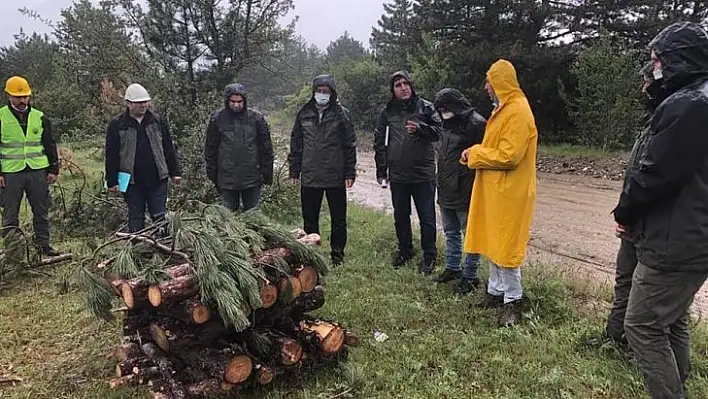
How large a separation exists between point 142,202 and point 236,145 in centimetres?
113

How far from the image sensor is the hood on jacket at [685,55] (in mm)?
2547

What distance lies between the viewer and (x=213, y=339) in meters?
3.28

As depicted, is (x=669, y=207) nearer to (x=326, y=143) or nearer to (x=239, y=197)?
(x=326, y=143)

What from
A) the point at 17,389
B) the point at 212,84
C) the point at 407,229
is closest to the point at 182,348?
the point at 17,389

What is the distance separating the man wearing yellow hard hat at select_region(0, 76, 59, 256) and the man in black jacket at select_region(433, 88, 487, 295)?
4129 mm

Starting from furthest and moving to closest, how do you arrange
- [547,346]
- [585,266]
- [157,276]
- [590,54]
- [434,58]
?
[434,58], [590,54], [585,266], [547,346], [157,276]

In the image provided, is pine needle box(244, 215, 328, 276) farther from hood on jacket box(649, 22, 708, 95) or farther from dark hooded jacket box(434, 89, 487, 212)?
hood on jacket box(649, 22, 708, 95)

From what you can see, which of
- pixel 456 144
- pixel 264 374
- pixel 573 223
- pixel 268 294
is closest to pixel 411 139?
pixel 456 144

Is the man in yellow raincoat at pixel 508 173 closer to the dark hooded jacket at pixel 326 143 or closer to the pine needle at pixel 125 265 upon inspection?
the dark hooded jacket at pixel 326 143

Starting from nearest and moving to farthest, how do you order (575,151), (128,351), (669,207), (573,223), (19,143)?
1. (669,207)
2. (128,351)
3. (19,143)
4. (573,223)
5. (575,151)

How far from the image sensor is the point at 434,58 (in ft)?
62.2

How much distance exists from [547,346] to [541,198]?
24.6 ft

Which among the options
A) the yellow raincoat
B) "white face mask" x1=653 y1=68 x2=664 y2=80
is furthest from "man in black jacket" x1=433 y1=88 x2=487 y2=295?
"white face mask" x1=653 y1=68 x2=664 y2=80

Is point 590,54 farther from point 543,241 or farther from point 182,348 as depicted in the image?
point 182,348
